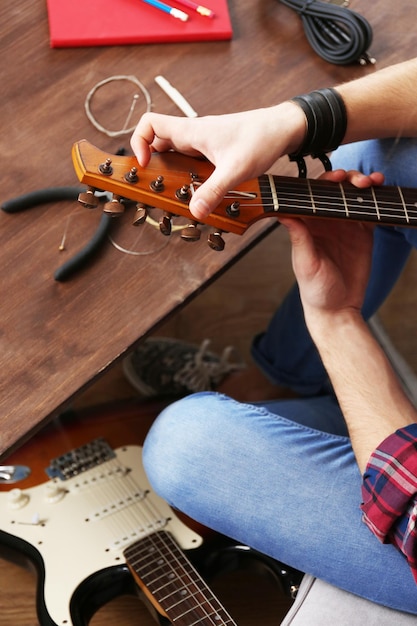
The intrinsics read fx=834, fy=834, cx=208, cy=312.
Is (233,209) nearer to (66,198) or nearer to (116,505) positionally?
(66,198)

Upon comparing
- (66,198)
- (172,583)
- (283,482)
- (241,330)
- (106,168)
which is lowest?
(241,330)

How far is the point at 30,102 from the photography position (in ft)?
3.67

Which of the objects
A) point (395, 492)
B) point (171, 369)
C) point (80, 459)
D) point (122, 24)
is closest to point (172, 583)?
point (80, 459)

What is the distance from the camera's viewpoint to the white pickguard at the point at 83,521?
47.8 inches

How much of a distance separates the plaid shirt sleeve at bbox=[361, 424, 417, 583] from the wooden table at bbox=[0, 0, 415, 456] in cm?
30

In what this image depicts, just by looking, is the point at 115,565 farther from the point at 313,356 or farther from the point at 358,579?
the point at 313,356

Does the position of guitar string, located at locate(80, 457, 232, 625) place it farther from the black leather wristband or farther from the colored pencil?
the colored pencil

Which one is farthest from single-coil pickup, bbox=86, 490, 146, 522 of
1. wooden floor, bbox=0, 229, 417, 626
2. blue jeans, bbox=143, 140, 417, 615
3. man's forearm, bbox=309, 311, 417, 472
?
man's forearm, bbox=309, 311, 417, 472

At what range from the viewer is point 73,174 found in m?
1.06

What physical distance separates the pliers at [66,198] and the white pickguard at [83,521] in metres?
0.44

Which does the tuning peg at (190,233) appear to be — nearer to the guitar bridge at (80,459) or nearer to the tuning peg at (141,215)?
the tuning peg at (141,215)

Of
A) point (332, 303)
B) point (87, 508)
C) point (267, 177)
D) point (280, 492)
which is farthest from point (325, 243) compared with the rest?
point (87, 508)

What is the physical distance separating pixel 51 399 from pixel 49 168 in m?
0.31

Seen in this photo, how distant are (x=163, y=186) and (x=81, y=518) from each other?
1.98ft
